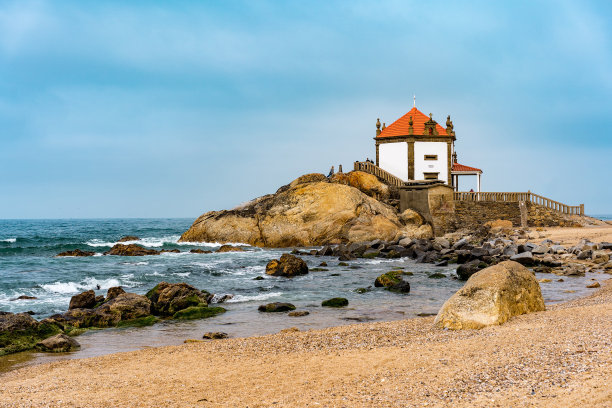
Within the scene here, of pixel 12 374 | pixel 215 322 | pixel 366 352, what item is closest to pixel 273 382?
pixel 366 352

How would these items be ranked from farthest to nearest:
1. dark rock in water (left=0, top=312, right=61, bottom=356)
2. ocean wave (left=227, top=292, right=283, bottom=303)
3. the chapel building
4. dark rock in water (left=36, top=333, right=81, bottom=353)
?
the chapel building
ocean wave (left=227, top=292, right=283, bottom=303)
dark rock in water (left=0, top=312, right=61, bottom=356)
dark rock in water (left=36, top=333, right=81, bottom=353)

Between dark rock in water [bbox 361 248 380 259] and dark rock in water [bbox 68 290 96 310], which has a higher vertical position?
dark rock in water [bbox 361 248 380 259]

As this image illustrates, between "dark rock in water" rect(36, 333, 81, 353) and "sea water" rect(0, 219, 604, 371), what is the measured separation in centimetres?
27

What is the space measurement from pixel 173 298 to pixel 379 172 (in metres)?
32.9

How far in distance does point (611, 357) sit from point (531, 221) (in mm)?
38228

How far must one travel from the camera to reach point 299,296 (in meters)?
18.3

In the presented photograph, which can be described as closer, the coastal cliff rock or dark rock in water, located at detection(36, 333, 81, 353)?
dark rock in water, located at detection(36, 333, 81, 353)

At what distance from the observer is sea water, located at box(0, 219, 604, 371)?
1313cm

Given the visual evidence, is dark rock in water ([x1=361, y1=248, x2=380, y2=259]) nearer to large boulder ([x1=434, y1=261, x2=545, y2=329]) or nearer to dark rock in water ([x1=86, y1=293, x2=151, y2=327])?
dark rock in water ([x1=86, y1=293, x2=151, y2=327])

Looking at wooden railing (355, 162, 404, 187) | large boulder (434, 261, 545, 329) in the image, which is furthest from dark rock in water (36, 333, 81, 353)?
wooden railing (355, 162, 404, 187)

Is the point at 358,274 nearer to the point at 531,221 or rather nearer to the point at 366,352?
the point at 366,352

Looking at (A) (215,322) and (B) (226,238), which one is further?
(B) (226,238)

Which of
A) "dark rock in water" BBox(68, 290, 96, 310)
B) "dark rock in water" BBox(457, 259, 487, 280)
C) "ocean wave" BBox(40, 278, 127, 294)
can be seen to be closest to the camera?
"dark rock in water" BBox(68, 290, 96, 310)

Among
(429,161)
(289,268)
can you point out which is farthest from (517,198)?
(289,268)
